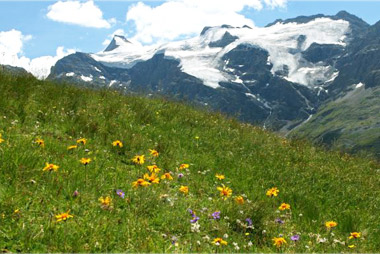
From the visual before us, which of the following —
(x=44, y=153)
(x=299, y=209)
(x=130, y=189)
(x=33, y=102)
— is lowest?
(x=299, y=209)

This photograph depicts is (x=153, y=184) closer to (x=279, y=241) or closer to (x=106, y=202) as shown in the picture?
(x=106, y=202)

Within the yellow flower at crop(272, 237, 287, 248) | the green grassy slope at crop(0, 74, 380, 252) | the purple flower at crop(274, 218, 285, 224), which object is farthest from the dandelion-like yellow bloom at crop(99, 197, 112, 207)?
the purple flower at crop(274, 218, 285, 224)

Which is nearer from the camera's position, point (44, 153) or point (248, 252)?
point (248, 252)

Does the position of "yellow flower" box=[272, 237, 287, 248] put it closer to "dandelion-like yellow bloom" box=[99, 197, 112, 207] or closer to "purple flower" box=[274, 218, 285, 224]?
"purple flower" box=[274, 218, 285, 224]

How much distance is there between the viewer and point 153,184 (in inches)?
217

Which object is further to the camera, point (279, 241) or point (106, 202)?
point (106, 202)

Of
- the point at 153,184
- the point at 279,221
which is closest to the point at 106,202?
the point at 153,184

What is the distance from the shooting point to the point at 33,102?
8367 mm

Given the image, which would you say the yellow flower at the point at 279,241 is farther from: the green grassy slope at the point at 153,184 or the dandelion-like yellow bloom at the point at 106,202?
the dandelion-like yellow bloom at the point at 106,202

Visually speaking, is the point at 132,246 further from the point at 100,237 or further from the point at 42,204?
the point at 42,204

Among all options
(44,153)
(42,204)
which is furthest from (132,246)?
(44,153)

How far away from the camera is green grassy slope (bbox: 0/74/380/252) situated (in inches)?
159

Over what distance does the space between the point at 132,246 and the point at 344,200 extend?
4.66 m

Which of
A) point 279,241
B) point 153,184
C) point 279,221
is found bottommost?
point 279,221
